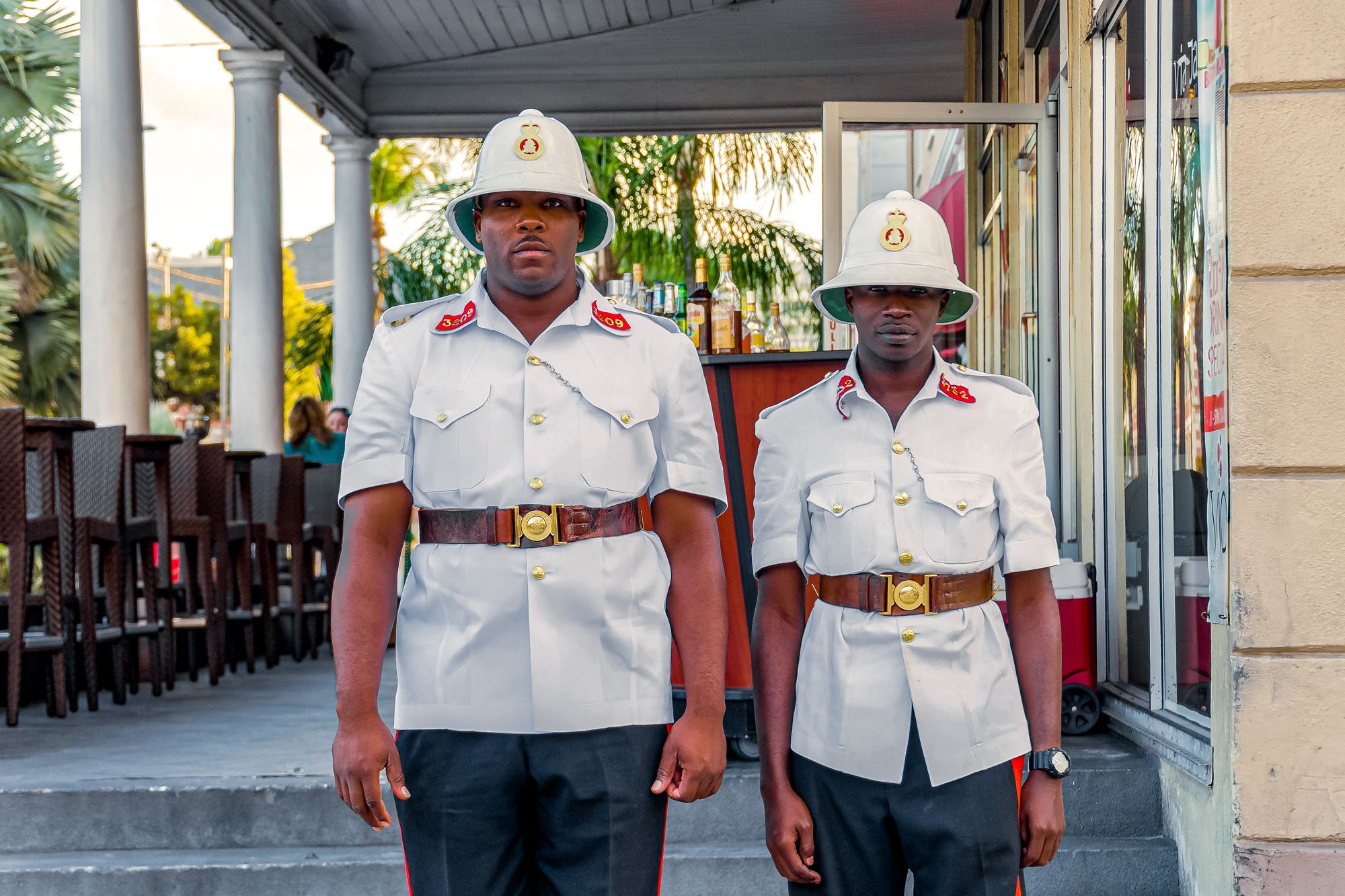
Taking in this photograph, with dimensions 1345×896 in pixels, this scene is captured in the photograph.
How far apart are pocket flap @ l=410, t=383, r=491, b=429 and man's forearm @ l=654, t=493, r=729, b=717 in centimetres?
32

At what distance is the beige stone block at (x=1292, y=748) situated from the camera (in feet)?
10.2

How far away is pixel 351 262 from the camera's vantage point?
11938 mm

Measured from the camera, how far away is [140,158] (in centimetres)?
780

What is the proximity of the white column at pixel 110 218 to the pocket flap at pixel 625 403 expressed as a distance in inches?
240

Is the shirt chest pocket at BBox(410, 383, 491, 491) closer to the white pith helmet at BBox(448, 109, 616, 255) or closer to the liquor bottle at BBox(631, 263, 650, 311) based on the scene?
the white pith helmet at BBox(448, 109, 616, 255)

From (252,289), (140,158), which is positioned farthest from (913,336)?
(252,289)

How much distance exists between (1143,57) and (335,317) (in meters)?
8.61

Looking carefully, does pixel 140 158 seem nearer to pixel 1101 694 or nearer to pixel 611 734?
pixel 1101 694

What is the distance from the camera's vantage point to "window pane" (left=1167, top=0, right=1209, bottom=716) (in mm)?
3635

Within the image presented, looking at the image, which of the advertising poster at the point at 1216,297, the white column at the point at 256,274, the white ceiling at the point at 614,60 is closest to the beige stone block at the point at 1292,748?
the advertising poster at the point at 1216,297

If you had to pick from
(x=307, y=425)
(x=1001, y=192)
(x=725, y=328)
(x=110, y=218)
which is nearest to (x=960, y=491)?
(x=725, y=328)

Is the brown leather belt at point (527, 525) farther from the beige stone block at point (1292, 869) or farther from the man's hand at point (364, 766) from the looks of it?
the beige stone block at point (1292, 869)

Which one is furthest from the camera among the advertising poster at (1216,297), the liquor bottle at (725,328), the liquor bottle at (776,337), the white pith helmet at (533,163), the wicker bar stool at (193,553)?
the wicker bar stool at (193,553)

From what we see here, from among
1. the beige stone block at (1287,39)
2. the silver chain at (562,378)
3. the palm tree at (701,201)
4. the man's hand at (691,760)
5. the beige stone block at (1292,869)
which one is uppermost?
the palm tree at (701,201)
